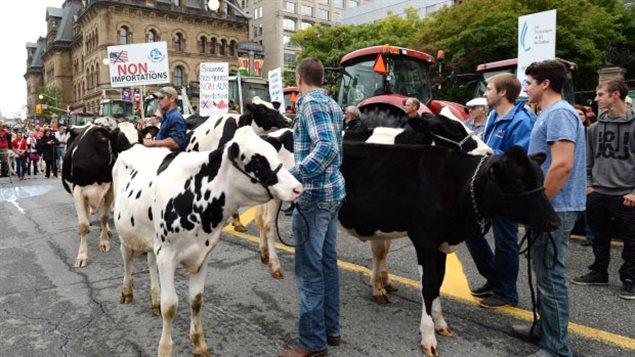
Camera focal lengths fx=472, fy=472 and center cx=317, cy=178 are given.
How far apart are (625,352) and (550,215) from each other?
152 centimetres

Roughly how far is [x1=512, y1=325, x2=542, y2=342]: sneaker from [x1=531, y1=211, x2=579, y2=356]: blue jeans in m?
0.36

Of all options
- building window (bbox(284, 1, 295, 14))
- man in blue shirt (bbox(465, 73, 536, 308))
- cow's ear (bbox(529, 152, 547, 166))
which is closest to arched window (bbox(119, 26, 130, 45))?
building window (bbox(284, 1, 295, 14))

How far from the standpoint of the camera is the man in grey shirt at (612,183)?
5168 millimetres

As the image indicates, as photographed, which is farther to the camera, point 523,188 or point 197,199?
point 197,199

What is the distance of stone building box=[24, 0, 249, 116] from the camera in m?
59.0

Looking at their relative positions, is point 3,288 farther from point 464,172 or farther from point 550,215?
point 550,215

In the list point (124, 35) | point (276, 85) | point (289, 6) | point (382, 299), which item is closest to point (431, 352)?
point (382, 299)

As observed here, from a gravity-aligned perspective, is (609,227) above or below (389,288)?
above

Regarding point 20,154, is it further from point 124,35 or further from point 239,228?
point 124,35

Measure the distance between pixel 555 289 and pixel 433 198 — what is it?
111cm

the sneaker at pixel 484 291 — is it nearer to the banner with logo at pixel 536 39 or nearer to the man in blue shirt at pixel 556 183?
the man in blue shirt at pixel 556 183

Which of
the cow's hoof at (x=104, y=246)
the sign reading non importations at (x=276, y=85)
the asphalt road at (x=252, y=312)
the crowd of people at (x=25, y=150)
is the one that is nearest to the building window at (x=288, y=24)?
the crowd of people at (x=25, y=150)

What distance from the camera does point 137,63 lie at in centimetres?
1272

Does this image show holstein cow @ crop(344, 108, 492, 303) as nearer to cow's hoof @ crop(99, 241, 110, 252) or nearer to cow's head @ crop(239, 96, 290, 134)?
cow's head @ crop(239, 96, 290, 134)
